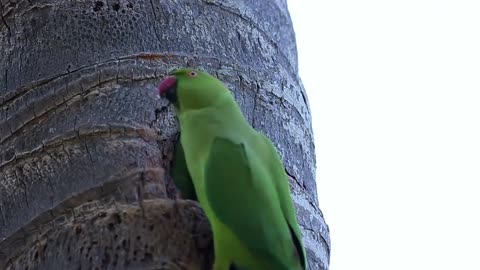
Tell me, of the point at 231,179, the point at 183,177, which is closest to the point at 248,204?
the point at 231,179

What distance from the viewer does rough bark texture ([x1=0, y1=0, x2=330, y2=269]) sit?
4.00 feet

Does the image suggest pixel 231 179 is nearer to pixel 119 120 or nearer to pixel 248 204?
pixel 248 204

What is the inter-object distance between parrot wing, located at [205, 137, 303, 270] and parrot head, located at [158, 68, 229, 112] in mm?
100

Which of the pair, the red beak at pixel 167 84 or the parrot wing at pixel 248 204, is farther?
the red beak at pixel 167 84

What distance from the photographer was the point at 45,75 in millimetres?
1469

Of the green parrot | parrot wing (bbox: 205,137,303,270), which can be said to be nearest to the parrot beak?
the green parrot

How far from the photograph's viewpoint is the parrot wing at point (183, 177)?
1.40 metres

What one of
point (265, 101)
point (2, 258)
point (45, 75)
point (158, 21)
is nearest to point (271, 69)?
point (265, 101)

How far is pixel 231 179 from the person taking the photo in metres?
1.27

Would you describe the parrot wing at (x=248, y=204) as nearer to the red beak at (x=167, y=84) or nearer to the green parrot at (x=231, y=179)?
the green parrot at (x=231, y=179)

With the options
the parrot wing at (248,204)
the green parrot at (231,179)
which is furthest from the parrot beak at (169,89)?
the parrot wing at (248,204)

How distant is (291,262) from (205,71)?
0.37 metres

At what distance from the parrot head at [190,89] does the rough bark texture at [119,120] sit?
5cm

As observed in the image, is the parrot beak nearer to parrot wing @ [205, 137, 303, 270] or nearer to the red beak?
the red beak
